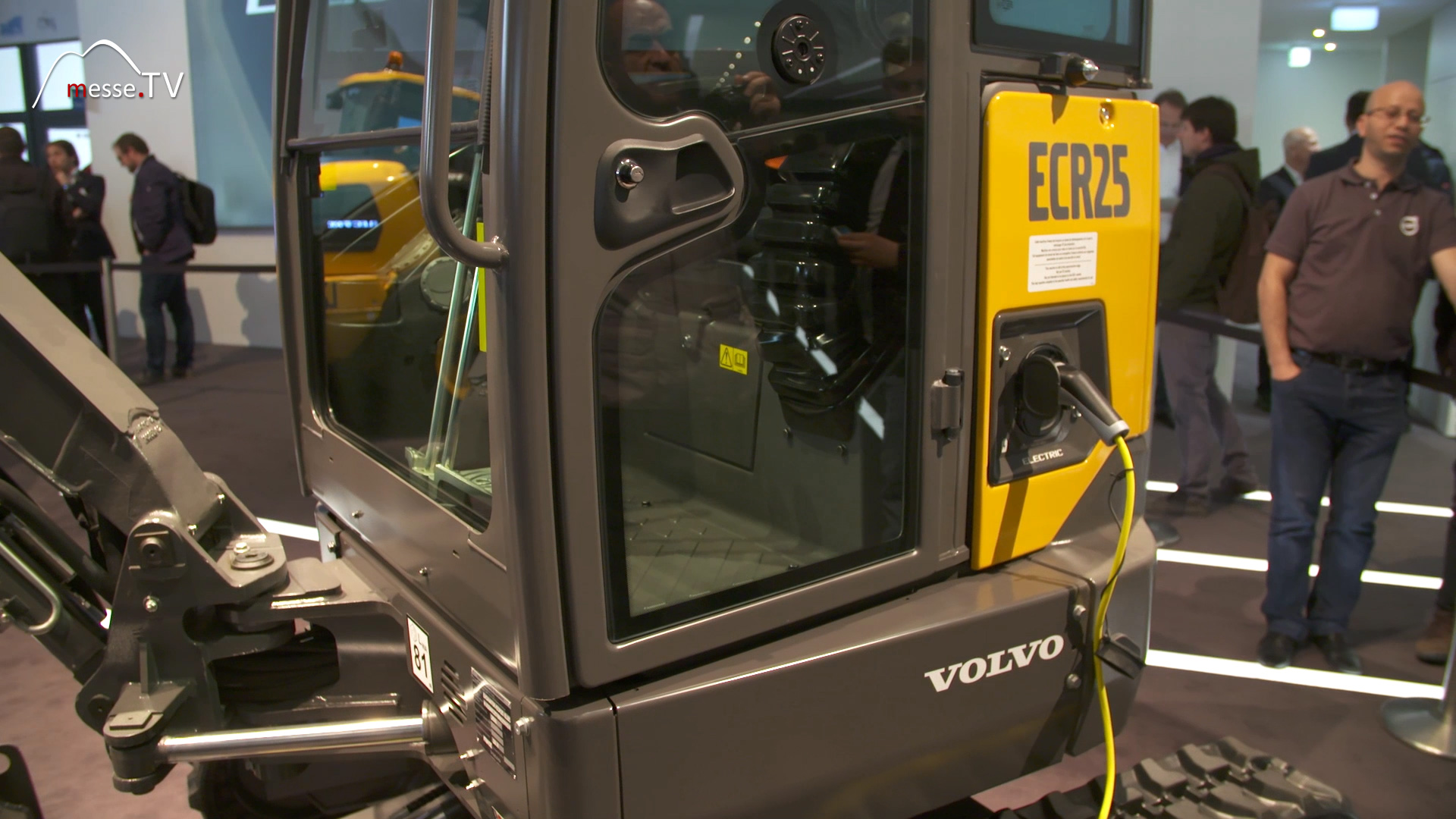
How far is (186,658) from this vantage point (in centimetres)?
179

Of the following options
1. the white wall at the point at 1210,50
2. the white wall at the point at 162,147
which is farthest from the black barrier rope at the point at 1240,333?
the white wall at the point at 162,147

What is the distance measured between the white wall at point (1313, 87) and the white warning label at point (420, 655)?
9.97 m

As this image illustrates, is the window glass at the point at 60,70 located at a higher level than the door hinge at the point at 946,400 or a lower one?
higher

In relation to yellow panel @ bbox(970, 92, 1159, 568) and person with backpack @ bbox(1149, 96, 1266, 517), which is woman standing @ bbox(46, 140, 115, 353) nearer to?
person with backpack @ bbox(1149, 96, 1266, 517)

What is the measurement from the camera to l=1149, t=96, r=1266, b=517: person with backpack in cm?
455

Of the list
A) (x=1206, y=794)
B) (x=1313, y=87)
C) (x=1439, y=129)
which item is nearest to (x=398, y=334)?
(x=1206, y=794)

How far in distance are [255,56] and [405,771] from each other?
7709 millimetres

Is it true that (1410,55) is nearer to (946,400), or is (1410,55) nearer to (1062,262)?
(1062,262)

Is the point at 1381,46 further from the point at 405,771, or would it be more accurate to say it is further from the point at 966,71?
the point at 405,771

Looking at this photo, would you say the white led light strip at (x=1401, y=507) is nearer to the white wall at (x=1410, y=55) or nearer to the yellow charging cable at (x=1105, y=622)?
the yellow charging cable at (x=1105, y=622)

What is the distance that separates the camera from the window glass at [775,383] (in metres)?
1.35

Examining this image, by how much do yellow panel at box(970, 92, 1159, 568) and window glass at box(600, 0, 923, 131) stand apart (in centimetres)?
23

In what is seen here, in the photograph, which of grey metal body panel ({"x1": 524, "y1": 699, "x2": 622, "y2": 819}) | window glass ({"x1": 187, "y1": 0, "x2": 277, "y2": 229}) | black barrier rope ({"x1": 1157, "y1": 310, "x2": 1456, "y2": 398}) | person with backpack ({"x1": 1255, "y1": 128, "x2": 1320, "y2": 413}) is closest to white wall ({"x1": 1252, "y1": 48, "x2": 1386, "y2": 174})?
person with backpack ({"x1": 1255, "y1": 128, "x2": 1320, "y2": 413})

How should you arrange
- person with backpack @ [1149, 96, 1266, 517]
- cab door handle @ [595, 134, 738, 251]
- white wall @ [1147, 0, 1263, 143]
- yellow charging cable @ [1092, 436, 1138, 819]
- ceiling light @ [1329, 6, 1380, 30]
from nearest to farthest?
cab door handle @ [595, 134, 738, 251]
yellow charging cable @ [1092, 436, 1138, 819]
person with backpack @ [1149, 96, 1266, 517]
white wall @ [1147, 0, 1263, 143]
ceiling light @ [1329, 6, 1380, 30]
